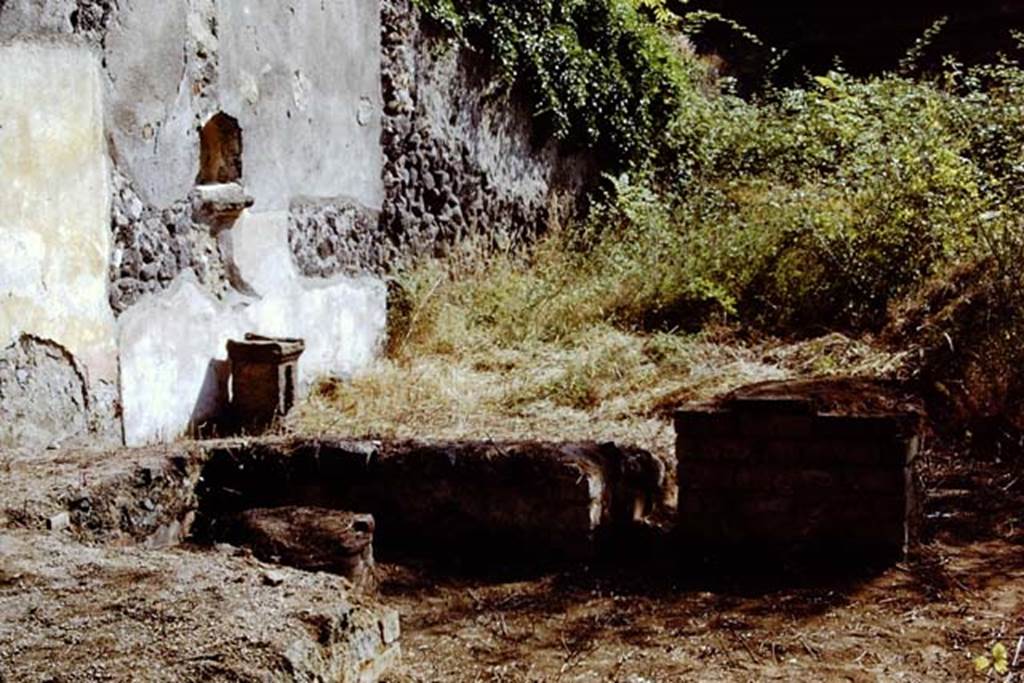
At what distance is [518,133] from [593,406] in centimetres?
365

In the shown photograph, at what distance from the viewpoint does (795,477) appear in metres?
4.45

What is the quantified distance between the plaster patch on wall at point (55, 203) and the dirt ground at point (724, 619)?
196 centimetres

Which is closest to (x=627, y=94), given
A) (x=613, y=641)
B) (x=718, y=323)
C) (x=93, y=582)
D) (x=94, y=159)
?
(x=718, y=323)

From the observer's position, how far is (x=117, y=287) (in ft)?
19.2

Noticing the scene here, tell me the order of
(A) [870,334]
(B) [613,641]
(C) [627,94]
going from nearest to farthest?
(B) [613,641], (A) [870,334], (C) [627,94]

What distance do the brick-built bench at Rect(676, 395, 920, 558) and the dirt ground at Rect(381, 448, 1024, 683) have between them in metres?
0.11

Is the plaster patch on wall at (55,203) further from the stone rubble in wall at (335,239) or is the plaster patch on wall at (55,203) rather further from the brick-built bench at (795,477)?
the brick-built bench at (795,477)

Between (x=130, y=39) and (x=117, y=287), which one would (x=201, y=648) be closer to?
(x=117, y=287)

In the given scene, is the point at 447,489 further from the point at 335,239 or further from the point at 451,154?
the point at 451,154

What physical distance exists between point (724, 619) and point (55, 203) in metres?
3.22

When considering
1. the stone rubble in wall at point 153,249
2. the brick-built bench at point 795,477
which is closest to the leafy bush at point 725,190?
the stone rubble in wall at point 153,249

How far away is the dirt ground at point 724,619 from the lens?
3566 millimetres

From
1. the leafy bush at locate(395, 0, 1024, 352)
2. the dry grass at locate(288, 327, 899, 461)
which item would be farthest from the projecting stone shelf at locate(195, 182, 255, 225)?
the leafy bush at locate(395, 0, 1024, 352)

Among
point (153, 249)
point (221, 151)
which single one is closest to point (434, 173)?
point (221, 151)
